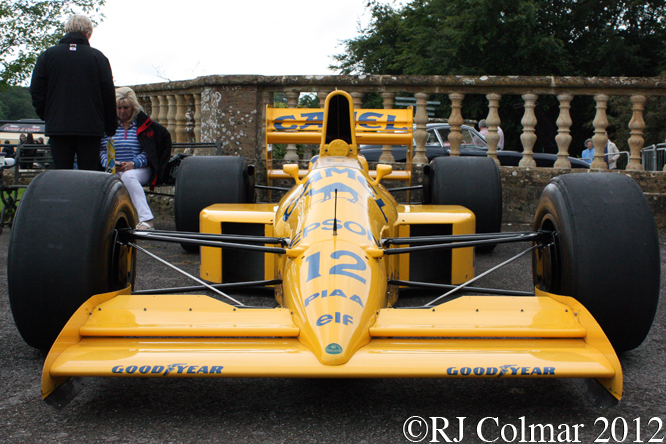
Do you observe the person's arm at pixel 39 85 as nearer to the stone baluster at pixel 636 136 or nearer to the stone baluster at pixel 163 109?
the stone baluster at pixel 163 109

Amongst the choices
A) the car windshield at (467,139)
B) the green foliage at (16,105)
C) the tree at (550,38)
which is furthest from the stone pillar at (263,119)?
the green foliage at (16,105)

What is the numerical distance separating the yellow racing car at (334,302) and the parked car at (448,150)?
686cm

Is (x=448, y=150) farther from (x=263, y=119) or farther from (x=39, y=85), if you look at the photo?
(x=39, y=85)

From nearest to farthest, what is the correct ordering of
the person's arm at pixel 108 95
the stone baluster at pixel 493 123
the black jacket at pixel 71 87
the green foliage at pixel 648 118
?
the black jacket at pixel 71 87, the person's arm at pixel 108 95, the stone baluster at pixel 493 123, the green foliage at pixel 648 118

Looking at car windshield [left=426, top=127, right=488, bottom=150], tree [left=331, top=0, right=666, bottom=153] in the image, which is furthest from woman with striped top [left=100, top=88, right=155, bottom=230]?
tree [left=331, top=0, right=666, bottom=153]

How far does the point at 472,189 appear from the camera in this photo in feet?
16.1

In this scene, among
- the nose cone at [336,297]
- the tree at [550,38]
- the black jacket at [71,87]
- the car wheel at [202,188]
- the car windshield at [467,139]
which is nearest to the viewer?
the nose cone at [336,297]

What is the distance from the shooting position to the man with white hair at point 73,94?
459 centimetres

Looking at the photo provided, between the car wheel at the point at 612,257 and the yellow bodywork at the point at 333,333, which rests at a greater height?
the car wheel at the point at 612,257

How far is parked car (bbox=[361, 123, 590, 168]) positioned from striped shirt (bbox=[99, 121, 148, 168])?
4.74 m

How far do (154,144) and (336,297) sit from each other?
427 cm

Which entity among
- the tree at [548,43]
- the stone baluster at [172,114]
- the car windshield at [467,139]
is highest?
the tree at [548,43]

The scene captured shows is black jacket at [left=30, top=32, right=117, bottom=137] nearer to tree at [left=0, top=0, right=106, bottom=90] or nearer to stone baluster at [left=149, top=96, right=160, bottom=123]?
stone baluster at [left=149, top=96, right=160, bottom=123]

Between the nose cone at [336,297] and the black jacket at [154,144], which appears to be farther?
the black jacket at [154,144]
